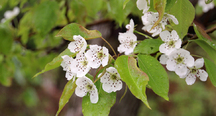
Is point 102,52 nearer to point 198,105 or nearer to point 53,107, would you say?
point 198,105

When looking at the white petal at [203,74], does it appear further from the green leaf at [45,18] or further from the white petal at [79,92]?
the green leaf at [45,18]

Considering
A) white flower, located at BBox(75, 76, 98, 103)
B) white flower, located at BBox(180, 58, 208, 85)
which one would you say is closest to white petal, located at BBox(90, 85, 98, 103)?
white flower, located at BBox(75, 76, 98, 103)

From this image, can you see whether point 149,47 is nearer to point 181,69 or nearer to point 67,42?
point 181,69

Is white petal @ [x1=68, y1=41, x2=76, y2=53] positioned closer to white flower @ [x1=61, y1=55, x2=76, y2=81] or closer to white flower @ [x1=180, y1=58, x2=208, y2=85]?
white flower @ [x1=61, y1=55, x2=76, y2=81]

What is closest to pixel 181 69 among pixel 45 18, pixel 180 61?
pixel 180 61

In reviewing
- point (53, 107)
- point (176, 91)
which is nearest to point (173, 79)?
point (176, 91)

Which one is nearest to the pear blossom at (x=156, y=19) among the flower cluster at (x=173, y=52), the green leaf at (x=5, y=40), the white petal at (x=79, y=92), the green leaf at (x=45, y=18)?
the flower cluster at (x=173, y=52)
